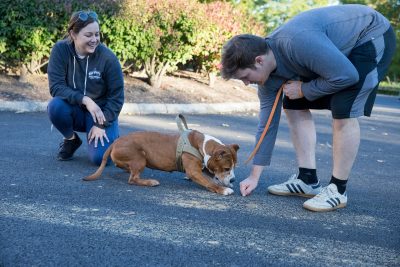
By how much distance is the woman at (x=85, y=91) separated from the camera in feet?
15.3

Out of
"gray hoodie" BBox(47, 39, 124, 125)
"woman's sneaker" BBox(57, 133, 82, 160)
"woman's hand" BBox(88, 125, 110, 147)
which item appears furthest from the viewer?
"woman's sneaker" BBox(57, 133, 82, 160)

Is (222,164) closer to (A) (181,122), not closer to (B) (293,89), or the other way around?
(A) (181,122)

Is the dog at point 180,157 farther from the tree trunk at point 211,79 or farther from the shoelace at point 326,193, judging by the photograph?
the tree trunk at point 211,79

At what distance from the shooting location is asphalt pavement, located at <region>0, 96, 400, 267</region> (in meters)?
2.57

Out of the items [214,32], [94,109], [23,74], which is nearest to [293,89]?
A: [94,109]

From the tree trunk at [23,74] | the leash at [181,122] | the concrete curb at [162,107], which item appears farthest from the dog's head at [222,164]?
the tree trunk at [23,74]

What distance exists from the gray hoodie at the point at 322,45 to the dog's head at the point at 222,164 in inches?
25.3

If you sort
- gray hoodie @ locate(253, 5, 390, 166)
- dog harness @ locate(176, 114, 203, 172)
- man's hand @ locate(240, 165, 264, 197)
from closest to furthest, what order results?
gray hoodie @ locate(253, 5, 390, 166) < man's hand @ locate(240, 165, 264, 197) < dog harness @ locate(176, 114, 203, 172)

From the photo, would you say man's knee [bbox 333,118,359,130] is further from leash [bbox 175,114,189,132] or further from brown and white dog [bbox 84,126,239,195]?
leash [bbox 175,114,189,132]

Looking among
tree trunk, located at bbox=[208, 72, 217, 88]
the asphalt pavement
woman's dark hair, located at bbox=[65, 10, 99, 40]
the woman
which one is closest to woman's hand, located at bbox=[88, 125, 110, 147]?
the woman

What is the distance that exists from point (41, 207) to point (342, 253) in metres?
1.84

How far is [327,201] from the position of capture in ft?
11.7

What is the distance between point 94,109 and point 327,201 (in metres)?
2.17

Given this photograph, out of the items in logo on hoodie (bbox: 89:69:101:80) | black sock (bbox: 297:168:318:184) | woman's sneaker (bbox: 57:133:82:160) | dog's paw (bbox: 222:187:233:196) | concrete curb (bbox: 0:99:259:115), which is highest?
logo on hoodie (bbox: 89:69:101:80)
